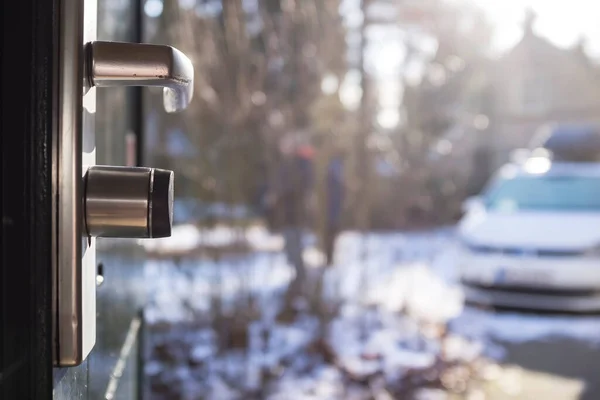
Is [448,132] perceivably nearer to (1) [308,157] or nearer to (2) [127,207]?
(1) [308,157]

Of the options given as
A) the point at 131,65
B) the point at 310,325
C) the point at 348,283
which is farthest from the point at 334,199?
the point at 131,65

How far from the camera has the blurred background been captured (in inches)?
173

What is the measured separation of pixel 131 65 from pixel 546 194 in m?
7.31

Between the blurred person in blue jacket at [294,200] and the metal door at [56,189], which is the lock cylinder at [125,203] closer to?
the metal door at [56,189]

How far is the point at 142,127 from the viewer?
5.50 ft

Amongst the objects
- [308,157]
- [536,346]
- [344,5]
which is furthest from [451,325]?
[344,5]

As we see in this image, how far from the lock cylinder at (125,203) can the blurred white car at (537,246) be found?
6.34 meters

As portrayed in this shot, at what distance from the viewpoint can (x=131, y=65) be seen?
1.92 ft

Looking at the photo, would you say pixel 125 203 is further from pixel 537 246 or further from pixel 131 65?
pixel 537 246

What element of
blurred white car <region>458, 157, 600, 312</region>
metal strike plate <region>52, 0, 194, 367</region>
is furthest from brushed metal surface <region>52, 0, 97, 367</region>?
blurred white car <region>458, 157, 600, 312</region>

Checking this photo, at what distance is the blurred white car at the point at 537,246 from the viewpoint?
20.9 feet

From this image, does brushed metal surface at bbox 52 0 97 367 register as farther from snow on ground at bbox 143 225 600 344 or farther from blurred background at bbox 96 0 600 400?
snow on ground at bbox 143 225 600 344
